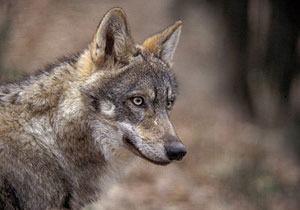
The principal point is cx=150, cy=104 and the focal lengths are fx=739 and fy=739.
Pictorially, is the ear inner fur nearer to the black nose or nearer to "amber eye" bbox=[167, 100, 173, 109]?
"amber eye" bbox=[167, 100, 173, 109]

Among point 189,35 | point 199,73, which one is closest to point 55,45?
point 199,73

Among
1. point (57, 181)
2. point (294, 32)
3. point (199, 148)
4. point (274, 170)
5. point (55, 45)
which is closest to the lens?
point (57, 181)

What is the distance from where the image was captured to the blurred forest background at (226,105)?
417 inches

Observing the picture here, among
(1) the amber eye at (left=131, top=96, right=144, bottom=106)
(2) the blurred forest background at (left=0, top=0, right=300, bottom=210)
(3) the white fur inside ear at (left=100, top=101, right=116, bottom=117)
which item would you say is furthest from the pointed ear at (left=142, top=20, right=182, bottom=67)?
(2) the blurred forest background at (left=0, top=0, right=300, bottom=210)

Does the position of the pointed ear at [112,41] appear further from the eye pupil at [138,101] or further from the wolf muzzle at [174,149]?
the wolf muzzle at [174,149]

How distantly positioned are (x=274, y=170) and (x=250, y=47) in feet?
6.72

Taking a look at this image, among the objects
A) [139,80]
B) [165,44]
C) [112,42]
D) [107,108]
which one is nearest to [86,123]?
[107,108]

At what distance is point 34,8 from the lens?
42.3 feet

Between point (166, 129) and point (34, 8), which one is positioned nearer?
point (166, 129)

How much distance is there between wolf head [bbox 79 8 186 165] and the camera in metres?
6.10

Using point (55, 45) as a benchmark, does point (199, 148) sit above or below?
below

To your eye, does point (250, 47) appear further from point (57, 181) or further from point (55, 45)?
point (57, 181)

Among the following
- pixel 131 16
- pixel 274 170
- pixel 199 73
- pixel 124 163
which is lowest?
pixel 124 163

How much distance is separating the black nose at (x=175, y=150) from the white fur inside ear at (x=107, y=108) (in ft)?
1.82
